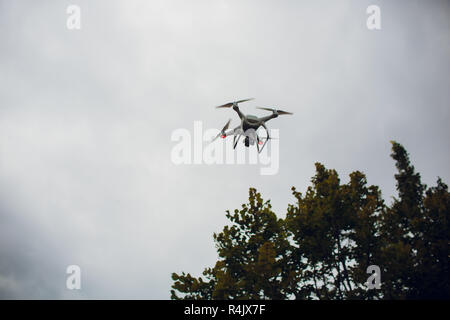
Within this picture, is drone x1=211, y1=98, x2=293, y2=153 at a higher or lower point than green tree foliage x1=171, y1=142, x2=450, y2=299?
higher

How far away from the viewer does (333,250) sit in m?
14.7

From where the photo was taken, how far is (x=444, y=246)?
14.1m

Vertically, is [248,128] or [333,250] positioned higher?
[248,128]

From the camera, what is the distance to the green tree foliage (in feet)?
43.8

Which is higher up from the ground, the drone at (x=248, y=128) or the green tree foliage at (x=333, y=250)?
the drone at (x=248, y=128)

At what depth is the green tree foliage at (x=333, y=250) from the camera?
1334cm
